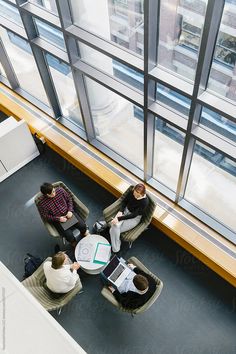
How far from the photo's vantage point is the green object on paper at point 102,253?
194 inches

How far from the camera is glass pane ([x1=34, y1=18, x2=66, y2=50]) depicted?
16.5ft

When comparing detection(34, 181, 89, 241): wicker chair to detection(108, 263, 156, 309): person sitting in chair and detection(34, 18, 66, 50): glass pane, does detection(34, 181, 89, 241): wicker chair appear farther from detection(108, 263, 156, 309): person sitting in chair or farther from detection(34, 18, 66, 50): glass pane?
detection(34, 18, 66, 50): glass pane

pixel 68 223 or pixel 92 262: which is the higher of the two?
pixel 68 223

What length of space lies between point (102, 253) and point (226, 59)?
293 centimetres

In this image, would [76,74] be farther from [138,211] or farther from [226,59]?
[226,59]

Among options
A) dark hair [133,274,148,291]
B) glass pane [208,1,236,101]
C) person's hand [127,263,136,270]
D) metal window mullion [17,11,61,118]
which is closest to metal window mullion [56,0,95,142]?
metal window mullion [17,11,61,118]

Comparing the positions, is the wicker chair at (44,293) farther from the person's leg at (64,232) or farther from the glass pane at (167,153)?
the glass pane at (167,153)

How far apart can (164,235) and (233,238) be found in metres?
1.01

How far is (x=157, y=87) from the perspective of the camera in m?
4.27

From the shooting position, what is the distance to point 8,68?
6.60 m

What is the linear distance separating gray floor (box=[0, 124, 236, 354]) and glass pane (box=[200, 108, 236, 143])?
2.07m

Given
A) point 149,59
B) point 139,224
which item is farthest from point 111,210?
point 149,59

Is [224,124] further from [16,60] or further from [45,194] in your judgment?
[16,60]

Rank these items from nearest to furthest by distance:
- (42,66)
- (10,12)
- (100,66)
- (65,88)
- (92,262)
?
(100,66) → (92,262) → (10,12) → (42,66) → (65,88)
